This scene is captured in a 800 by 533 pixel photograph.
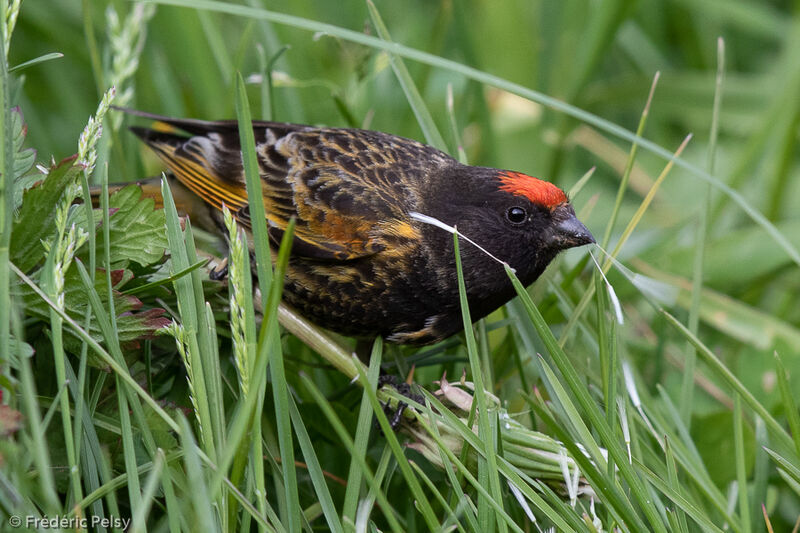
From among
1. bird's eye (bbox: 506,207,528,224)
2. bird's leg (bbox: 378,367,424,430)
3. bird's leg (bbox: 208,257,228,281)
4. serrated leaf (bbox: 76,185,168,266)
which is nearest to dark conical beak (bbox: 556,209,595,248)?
bird's eye (bbox: 506,207,528,224)

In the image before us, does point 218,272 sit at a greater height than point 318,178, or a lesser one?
lesser

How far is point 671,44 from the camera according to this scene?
5531mm

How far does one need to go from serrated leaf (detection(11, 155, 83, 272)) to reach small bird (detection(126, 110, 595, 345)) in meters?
0.88

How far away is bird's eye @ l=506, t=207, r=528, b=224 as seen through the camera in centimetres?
269

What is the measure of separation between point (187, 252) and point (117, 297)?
0.20 meters

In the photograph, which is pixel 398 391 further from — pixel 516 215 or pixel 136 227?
pixel 136 227

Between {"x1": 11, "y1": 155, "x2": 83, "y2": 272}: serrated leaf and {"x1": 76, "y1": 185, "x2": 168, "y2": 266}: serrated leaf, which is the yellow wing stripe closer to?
{"x1": 76, "y1": 185, "x2": 168, "y2": 266}: serrated leaf

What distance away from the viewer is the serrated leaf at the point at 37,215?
6.64 feet

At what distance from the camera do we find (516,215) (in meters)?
2.69

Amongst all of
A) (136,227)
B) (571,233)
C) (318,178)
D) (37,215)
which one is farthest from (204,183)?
(571,233)

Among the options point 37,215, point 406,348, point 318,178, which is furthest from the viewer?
point 406,348

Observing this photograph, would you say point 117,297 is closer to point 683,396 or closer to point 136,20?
point 136,20

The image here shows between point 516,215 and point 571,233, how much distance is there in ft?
0.59

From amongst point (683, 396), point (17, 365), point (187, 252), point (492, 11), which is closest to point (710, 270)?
point (683, 396)
